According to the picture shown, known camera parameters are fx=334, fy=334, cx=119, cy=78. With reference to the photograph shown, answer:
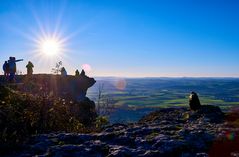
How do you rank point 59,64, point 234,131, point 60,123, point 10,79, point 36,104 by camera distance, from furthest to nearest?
point 59,64 → point 10,79 → point 36,104 → point 60,123 → point 234,131

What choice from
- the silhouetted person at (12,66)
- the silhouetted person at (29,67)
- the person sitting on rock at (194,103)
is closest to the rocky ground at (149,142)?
the person sitting on rock at (194,103)

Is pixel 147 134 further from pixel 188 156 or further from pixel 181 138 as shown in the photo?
pixel 188 156

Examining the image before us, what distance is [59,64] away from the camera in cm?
3322

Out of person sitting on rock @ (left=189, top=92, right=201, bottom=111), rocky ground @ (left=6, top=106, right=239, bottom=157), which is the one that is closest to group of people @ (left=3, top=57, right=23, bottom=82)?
person sitting on rock @ (left=189, top=92, right=201, bottom=111)

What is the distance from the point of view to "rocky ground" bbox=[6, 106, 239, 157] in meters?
6.34

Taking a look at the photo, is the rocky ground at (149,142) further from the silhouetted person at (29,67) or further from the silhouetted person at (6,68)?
the silhouetted person at (29,67)

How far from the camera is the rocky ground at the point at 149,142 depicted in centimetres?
634

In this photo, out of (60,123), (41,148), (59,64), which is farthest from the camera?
(59,64)

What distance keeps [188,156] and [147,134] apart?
166 cm

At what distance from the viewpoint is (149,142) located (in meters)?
6.94

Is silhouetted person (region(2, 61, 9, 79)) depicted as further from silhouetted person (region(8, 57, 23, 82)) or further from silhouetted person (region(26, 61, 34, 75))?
silhouetted person (region(26, 61, 34, 75))

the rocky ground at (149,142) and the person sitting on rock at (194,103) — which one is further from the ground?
the person sitting on rock at (194,103)

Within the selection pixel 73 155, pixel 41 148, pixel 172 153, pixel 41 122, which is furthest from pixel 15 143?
pixel 172 153

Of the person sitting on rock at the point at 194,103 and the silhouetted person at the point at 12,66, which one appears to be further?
the silhouetted person at the point at 12,66
